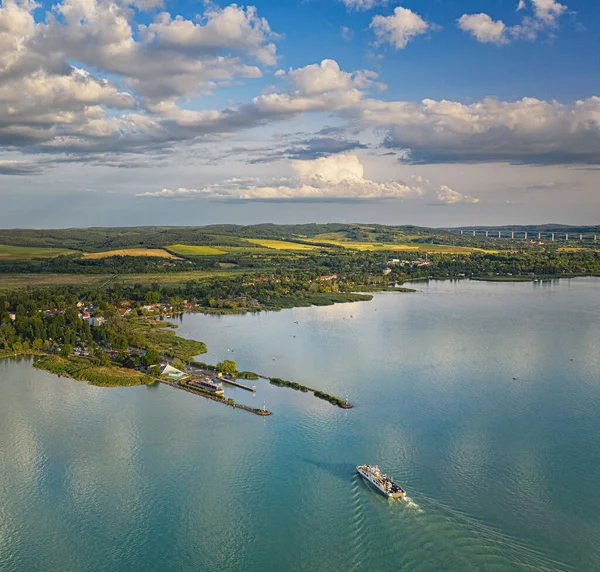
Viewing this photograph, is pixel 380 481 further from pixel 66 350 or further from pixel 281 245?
pixel 281 245

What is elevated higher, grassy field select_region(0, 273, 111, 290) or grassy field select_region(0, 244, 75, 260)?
grassy field select_region(0, 244, 75, 260)

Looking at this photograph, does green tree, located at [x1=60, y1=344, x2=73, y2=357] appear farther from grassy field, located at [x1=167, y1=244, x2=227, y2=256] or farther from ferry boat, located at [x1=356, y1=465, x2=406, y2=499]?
grassy field, located at [x1=167, y1=244, x2=227, y2=256]

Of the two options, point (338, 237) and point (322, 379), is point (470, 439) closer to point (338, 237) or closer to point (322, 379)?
point (322, 379)

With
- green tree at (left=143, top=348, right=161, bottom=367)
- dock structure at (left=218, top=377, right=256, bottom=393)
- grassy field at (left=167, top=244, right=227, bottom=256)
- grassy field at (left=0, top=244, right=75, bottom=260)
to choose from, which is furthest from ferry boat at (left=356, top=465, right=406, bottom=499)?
grassy field at (left=167, top=244, right=227, bottom=256)

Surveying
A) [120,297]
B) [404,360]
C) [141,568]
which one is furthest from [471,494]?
[120,297]

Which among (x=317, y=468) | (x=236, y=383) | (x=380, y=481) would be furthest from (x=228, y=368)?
(x=380, y=481)

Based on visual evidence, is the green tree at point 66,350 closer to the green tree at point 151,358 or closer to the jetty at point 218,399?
the green tree at point 151,358
